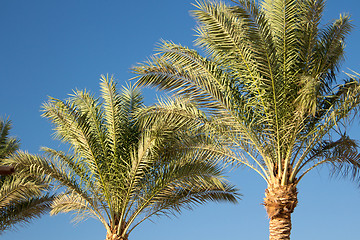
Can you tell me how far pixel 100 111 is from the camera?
15000 mm

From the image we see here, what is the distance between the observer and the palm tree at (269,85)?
11472 millimetres

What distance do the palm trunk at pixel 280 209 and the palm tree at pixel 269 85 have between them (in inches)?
0.9

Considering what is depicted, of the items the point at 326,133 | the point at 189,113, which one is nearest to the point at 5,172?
the point at 189,113

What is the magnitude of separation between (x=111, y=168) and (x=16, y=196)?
4.27 meters

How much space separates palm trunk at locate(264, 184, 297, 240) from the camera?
451 inches

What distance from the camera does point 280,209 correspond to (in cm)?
1149

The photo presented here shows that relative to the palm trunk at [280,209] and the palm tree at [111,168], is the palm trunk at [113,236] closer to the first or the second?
the palm tree at [111,168]

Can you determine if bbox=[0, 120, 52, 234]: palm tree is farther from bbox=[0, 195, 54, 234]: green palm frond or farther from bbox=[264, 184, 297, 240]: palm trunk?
bbox=[264, 184, 297, 240]: palm trunk

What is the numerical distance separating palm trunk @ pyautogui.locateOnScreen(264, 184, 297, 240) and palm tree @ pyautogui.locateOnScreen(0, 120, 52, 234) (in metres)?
7.89

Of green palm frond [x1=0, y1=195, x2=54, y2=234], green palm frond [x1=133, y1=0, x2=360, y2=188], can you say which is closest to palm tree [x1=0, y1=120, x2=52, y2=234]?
green palm frond [x1=0, y1=195, x2=54, y2=234]

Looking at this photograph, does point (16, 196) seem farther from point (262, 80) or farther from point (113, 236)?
point (262, 80)

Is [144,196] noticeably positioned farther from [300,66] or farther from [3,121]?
[3,121]

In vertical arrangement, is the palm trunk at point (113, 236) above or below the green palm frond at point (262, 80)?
below

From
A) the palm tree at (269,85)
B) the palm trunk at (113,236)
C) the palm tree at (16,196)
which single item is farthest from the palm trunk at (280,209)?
the palm tree at (16,196)
